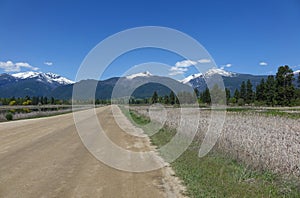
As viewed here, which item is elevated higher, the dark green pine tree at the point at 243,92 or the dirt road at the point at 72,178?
the dark green pine tree at the point at 243,92

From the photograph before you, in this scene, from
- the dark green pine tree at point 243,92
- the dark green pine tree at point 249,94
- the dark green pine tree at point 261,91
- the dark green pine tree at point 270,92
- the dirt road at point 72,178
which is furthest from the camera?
the dark green pine tree at point 243,92

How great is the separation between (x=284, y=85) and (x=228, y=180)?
7804 centimetres

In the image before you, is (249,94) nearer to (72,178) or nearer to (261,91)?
(261,91)

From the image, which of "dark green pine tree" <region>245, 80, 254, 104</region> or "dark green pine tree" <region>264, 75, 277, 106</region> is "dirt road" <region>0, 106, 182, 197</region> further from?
"dark green pine tree" <region>245, 80, 254, 104</region>

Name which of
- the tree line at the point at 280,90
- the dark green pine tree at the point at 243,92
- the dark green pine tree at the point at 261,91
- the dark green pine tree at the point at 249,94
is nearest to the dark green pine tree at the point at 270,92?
the tree line at the point at 280,90

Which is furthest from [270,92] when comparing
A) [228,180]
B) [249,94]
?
[228,180]

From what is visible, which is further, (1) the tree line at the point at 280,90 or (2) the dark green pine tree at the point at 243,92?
(2) the dark green pine tree at the point at 243,92

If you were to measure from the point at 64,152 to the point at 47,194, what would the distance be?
484 centimetres

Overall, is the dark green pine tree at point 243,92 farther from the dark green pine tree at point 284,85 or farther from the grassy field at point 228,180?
the grassy field at point 228,180

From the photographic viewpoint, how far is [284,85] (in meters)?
74.9

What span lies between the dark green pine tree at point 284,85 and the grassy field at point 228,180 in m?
74.1

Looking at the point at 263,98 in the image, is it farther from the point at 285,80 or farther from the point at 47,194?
the point at 47,194

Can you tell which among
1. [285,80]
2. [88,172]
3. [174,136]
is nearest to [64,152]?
[88,172]

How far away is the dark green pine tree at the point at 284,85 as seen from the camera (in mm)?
73125
